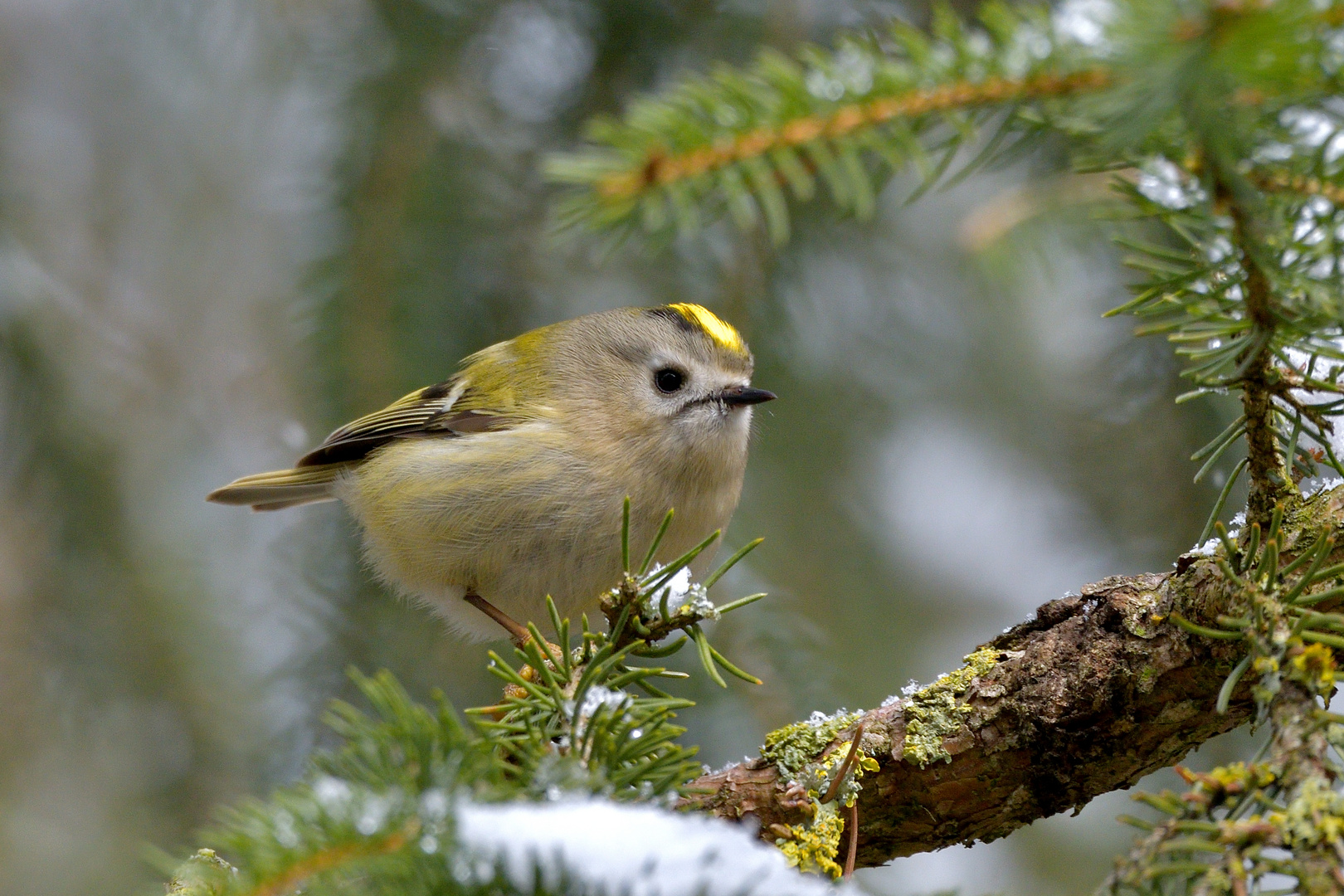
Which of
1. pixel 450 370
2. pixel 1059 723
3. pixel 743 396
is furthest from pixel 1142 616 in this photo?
pixel 450 370

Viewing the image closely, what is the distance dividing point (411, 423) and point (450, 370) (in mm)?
154

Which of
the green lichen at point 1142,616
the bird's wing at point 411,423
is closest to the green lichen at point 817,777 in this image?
the green lichen at point 1142,616

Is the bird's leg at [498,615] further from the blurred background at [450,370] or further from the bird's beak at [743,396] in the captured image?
the bird's beak at [743,396]

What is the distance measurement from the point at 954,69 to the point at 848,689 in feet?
4.23

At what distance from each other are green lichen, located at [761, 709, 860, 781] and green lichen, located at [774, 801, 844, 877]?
0.06 m

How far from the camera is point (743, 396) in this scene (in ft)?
6.74

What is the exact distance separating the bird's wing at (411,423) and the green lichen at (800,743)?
3.76 feet

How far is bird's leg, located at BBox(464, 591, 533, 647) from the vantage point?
194 centimetres

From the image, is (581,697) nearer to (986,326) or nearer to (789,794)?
(789,794)

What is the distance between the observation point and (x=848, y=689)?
206 centimetres

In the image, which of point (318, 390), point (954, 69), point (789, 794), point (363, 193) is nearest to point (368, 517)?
point (318, 390)

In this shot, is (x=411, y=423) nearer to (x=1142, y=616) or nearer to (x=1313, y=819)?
(x=1142, y=616)

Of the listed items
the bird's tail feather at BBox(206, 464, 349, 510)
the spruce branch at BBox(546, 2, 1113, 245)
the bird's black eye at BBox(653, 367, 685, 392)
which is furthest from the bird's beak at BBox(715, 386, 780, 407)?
the bird's tail feather at BBox(206, 464, 349, 510)

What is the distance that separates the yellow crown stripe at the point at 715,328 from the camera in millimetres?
2135
